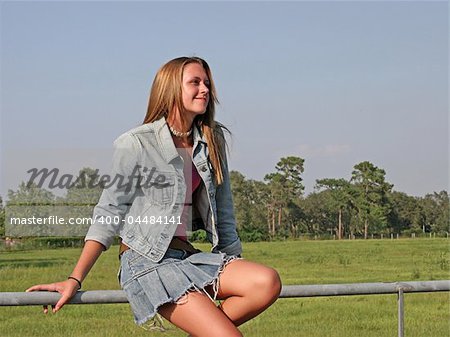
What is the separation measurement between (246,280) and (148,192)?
420 millimetres

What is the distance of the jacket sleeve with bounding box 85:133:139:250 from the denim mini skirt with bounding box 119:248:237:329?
119 mm

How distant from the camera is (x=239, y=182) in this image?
1612 inches

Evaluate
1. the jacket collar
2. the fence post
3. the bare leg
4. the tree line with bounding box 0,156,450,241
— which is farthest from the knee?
the tree line with bounding box 0,156,450,241

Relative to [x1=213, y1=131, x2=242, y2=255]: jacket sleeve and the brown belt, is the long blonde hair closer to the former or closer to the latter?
[x1=213, y1=131, x2=242, y2=255]: jacket sleeve

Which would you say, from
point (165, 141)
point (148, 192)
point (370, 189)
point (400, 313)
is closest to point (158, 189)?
point (148, 192)

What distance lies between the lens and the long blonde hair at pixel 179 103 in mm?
2564

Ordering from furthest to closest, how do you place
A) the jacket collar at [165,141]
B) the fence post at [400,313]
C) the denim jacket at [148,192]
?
the fence post at [400,313] → the jacket collar at [165,141] → the denim jacket at [148,192]

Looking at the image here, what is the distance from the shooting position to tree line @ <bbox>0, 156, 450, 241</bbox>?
40.6m

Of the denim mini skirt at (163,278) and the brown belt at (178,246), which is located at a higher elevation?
the brown belt at (178,246)

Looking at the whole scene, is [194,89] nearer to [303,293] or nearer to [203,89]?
[203,89]

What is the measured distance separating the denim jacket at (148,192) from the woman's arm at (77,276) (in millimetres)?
27

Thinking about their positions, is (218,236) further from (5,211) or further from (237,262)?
(5,211)

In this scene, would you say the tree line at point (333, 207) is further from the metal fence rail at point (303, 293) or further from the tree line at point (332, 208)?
the metal fence rail at point (303, 293)

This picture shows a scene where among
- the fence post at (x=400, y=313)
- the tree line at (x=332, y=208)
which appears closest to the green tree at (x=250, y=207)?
the tree line at (x=332, y=208)
